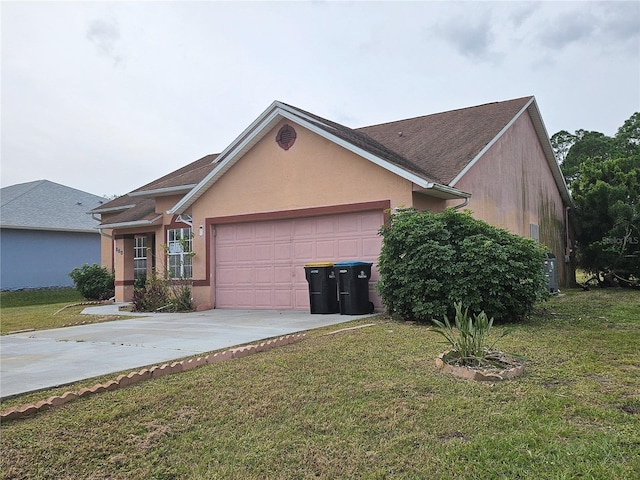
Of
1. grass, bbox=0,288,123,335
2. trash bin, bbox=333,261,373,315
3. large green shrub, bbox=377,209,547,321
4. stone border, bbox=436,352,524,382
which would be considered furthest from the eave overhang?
grass, bbox=0,288,123,335

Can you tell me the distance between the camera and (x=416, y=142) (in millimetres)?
15914

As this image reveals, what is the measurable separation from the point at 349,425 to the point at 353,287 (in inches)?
285

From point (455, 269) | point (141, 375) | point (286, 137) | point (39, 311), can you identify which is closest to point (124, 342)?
point (141, 375)

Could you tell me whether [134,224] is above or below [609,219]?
above

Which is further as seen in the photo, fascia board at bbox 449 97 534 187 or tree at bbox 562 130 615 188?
tree at bbox 562 130 615 188

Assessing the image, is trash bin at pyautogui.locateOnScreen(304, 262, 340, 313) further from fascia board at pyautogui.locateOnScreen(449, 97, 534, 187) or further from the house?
fascia board at pyautogui.locateOnScreen(449, 97, 534, 187)

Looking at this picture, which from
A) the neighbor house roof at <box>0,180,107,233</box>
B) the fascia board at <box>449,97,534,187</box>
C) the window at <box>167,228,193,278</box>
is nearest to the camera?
the fascia board at <box>449,97,534,187</box>

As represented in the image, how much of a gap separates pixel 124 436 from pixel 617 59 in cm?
1690

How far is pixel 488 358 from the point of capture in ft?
18.5

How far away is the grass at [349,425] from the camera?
11.3 feet

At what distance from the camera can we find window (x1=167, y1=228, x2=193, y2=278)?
15.5 meters

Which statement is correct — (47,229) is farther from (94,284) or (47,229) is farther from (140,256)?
(140,256)

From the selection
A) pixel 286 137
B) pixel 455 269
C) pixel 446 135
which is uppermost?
pixel 446 135

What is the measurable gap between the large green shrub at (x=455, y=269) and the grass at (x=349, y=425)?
2748mm
